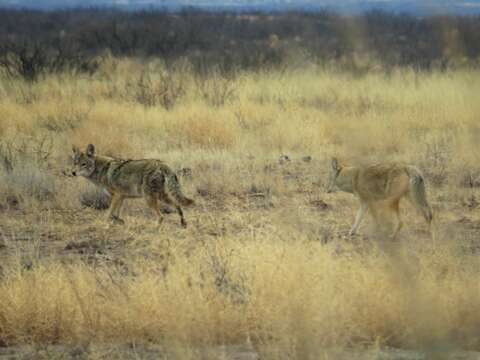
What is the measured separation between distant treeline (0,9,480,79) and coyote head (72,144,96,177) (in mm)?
2977

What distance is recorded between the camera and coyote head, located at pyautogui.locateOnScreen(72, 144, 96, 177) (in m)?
9.35

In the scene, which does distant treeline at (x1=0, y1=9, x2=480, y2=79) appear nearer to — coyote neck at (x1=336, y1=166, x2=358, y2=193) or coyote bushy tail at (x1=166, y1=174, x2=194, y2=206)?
coyote neck at (x1=336, y1=166, x2=358, y2=193)

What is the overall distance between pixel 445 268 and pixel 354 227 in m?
2.46

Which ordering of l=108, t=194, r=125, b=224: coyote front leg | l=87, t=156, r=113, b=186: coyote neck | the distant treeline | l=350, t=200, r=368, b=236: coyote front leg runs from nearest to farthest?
the distant treeline
l=350, t=200, r=368, b=236: coyote front leg
l=108, t=194, r=125, b=224: coyote front leg
l=87, t=156, r=113, b=186: coyote neck

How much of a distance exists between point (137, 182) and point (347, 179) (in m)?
2.05

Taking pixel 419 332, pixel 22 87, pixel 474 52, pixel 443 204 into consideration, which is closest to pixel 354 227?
pixel 443 204

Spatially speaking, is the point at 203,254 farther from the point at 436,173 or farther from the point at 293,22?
the point at 293,22

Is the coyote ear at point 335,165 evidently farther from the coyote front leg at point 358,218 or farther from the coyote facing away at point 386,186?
the coyote front leg at point 358,218

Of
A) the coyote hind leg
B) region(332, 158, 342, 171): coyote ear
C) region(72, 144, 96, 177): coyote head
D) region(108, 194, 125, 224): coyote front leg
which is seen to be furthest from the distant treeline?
region(72, 144, 96, 177): coyote head

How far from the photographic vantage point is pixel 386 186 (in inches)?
316

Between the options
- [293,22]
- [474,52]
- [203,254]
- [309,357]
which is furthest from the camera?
[293,22]

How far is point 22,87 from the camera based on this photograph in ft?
58.1

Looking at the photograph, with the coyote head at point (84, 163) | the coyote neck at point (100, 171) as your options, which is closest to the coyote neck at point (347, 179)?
the coyote neck at point (100, 171)

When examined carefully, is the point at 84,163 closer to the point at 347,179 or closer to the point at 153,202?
the point at 153,202
